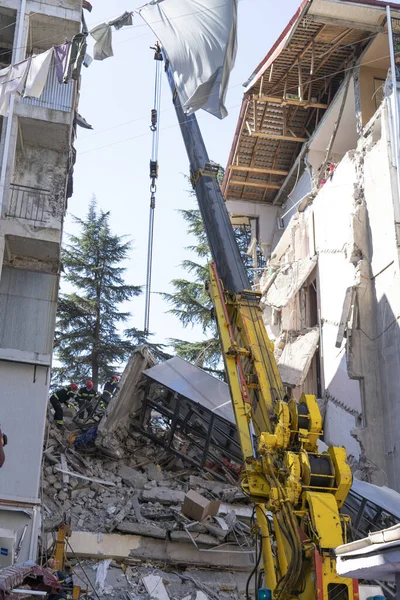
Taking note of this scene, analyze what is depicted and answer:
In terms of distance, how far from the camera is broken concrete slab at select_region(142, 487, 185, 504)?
15633 millimetres

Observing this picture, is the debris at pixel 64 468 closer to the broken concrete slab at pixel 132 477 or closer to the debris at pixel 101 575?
the broken concrete slab at pixel 132 477

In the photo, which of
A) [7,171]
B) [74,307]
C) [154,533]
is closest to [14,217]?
[7,171]

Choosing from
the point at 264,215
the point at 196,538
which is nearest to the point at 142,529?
the point at 196,538

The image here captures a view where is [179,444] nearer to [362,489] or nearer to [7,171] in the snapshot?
[362,489]

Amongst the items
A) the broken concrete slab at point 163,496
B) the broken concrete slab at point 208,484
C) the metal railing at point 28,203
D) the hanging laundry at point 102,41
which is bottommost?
the broken concrete slab at point 163,496

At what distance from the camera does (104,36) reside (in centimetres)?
1318

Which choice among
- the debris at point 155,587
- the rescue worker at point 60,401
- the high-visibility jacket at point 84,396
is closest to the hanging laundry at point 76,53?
the rescue worker at point 60,401

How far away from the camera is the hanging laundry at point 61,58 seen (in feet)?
41.8

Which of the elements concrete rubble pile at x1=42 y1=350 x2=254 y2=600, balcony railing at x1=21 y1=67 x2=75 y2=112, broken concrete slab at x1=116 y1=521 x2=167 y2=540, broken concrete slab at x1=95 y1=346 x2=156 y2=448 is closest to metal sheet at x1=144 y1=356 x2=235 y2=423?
broken concrete slab at x1=95 y1=346 x2=156 y2=448

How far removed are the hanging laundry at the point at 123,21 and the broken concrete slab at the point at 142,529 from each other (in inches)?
374

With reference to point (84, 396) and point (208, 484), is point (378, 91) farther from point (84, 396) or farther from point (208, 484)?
point (208, 484)

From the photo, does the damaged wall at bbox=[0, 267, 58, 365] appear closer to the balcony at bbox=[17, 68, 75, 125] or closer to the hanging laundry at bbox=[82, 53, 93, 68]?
the balcony at bbox=[17, 68, 75, 125]

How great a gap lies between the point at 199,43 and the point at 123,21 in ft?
5.33

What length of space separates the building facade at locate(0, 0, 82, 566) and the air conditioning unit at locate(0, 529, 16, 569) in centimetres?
91
